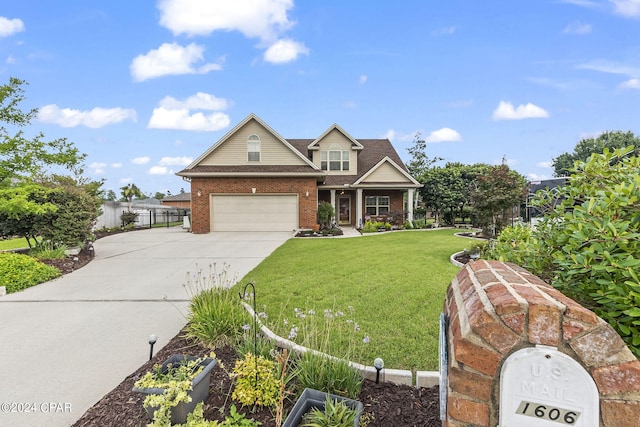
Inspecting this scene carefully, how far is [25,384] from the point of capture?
9.76 feet

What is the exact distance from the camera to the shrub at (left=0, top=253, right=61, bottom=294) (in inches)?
243

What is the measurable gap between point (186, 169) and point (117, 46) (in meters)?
6.56

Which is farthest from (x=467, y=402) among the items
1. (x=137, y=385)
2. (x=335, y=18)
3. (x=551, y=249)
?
(x=335, y=18)

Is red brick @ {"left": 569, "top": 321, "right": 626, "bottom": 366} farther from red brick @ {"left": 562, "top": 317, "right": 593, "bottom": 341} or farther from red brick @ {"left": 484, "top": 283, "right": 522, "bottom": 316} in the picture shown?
red brick @ {"left": 484, "top": 283, "right": 522, "bottom": 316}

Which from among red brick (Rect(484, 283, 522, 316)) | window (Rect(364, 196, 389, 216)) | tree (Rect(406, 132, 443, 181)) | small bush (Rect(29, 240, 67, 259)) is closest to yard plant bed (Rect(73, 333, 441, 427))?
red brick (Rect(484, 283, 522, 316))

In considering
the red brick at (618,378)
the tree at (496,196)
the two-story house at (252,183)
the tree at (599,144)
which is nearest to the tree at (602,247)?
the red brick at (618,378)

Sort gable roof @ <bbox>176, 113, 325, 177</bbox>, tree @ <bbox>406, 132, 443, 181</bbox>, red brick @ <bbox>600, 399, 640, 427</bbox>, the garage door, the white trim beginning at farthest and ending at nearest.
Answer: tree @ <bbox>406, 132, 443, 181</bbox> → the white trim → the garage door → gable roof @ <bbox>176, 113, 325, 177</bbox> → red brick @ <bbox>600, 399, 640, 427</bbox>

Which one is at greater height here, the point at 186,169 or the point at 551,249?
the point at 186,169

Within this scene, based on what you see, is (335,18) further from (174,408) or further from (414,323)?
(174,408)

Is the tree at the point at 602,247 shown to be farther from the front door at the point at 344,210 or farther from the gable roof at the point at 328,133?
the front door at the point at 344,210

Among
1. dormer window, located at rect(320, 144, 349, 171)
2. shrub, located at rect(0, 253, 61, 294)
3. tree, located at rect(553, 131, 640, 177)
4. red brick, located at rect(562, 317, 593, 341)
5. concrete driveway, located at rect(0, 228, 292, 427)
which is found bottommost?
concrete driveway, located at rect(0, 228, 292, 427)

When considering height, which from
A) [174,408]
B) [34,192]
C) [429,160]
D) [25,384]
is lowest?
[25,384]

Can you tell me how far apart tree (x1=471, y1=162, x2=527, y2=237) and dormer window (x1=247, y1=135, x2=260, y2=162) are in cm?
1168

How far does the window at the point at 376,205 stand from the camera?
21.3 metres
